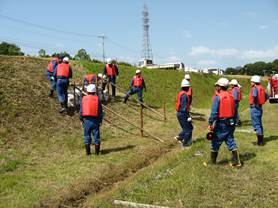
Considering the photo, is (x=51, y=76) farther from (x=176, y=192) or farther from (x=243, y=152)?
(x=176, y=192)

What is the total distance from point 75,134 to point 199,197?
21.7ft

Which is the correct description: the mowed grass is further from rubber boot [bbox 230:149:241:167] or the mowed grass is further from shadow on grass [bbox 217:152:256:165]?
rubber boot [bbox 230:149:241:167]

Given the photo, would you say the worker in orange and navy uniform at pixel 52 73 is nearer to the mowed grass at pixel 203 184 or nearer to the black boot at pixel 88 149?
the black boot at pixel 88 149

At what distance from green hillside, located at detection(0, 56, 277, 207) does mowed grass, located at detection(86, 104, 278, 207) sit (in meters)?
0.04

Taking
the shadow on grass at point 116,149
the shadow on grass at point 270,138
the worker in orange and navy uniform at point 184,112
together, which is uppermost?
the worker in orange and navy uniform at point 184,112

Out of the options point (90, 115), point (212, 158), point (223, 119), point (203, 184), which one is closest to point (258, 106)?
point (223, 119)

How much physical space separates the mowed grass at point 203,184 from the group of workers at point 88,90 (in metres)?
1.95

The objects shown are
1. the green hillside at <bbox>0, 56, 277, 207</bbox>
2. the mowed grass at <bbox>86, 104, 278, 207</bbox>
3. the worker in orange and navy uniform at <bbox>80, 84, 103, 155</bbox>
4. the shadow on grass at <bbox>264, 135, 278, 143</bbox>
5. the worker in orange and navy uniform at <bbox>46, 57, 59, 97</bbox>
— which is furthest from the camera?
the worker in orange and navy uniform at <bbox>46, 57, 59, 97</bbox>

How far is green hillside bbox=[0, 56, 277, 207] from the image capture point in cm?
707

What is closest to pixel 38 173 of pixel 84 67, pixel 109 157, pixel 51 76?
pixel 109 157

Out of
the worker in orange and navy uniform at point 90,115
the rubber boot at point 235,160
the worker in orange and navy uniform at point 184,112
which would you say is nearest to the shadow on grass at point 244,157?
the rubber boot at point 235,160

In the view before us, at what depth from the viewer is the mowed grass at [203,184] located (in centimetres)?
617

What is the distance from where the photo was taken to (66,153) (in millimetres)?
10266

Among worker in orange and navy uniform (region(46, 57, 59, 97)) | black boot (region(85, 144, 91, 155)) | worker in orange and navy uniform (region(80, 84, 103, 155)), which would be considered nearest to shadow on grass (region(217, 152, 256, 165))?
worker in orange and navy uniform (region(80, 84, 103, 155))
